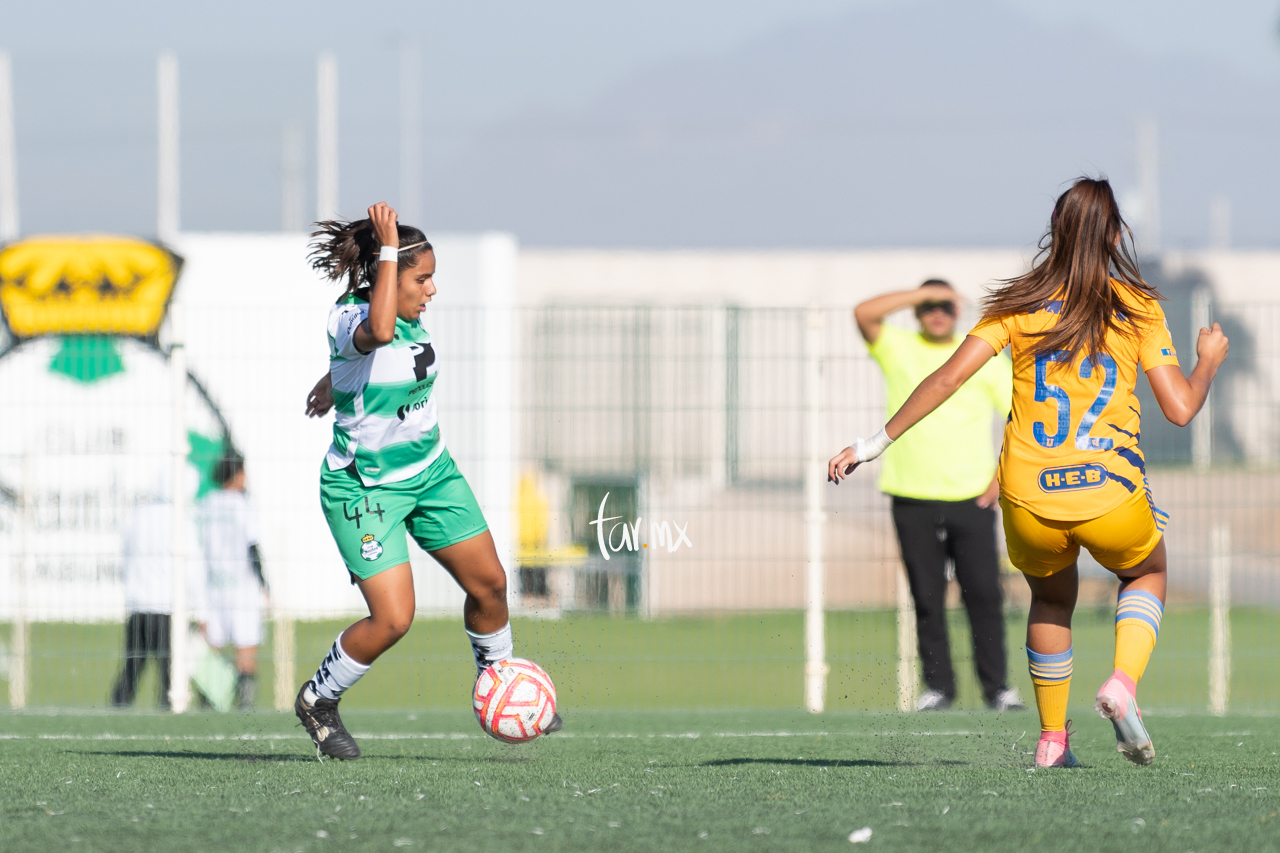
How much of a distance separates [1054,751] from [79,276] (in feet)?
45.0

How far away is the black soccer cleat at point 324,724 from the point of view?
5.50 m

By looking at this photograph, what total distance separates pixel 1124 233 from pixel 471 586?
8.39 ft

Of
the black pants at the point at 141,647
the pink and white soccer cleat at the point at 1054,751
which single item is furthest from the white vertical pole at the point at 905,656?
the black pants at the point at 141,647

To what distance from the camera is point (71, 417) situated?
950cm

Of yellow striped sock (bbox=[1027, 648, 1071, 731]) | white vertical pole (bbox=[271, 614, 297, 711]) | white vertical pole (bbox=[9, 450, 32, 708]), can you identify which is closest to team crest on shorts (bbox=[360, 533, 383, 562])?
yellow striped sock (bbox=[1027, 648, 1071, 731])

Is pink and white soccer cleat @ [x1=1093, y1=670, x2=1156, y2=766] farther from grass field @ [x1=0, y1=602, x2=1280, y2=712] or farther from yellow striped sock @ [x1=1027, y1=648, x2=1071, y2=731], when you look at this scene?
grass field @ [x1=0, y1=602, x2=1280, y2=712]

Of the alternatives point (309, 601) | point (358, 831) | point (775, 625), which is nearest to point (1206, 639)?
point (775, 625)

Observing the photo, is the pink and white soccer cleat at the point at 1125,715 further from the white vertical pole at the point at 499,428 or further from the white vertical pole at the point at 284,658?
the white vertical pole at the point at 284,658

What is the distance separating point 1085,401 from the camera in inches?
189

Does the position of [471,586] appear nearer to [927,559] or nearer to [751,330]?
[927,559]

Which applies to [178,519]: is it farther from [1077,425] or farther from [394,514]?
[1077,425]

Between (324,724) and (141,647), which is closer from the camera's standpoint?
(324,724)

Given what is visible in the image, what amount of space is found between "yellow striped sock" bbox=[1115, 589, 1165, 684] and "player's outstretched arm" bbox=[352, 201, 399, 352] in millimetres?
2519

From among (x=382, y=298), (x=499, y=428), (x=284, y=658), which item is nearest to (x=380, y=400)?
(x=382, y=298)
